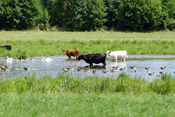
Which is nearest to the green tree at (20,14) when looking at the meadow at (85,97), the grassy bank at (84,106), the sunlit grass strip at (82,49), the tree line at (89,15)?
the tree line at (89,15)

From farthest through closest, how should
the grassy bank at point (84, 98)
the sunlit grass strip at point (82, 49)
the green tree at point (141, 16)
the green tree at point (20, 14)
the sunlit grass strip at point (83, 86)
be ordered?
the green tree at point (141, 16) → the green tree at point (20, 14) → the sunlit grass strip at point (82, 49) → the sunlit grass strip at point (83, 86) → the grassy bank at point (84, 98)

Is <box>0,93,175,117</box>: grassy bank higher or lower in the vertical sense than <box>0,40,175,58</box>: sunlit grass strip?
higher

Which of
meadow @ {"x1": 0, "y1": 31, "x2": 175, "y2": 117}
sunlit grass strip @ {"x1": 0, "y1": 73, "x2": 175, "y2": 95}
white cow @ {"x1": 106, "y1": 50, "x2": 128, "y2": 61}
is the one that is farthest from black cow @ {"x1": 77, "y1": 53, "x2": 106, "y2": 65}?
sunlit grass strip @ {"x1": 0, "y1": 73, "x2": 175, "y2": 95}

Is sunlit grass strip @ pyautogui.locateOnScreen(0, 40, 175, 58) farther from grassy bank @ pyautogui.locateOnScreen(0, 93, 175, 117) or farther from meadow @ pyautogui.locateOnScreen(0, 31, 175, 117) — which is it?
grassy bank @ pyautogui.locateOnScreen(0, 93, 175, 117)

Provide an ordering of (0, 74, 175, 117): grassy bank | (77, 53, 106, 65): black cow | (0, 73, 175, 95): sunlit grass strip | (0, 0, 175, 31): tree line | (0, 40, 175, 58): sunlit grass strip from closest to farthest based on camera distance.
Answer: (0, 74, 175, 117): grassy bank
(0, 73, 175, 95): sunlit grass strip
(77, 53, 106, 65): black cow
(0, 40, 175, 58): sunlit grass strip
(0, 0, 175, 31): tree line

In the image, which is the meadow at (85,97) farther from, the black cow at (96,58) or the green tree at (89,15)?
the green tree at (89,15)

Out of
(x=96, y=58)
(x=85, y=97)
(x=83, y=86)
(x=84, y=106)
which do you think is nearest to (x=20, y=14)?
(x=96, y=58)

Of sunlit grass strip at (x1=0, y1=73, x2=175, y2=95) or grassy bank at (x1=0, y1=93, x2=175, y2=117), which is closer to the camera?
grassy bank at (x1=0, y1=93, x2=175, y2=117)

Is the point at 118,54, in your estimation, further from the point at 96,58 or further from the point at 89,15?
the point at 89,15

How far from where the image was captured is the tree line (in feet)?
241

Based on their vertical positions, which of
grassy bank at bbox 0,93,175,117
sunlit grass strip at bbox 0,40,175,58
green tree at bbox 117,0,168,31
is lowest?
sunlit grass strip at bbox 0,40,175,58

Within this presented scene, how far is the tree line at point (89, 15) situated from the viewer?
7350 cm

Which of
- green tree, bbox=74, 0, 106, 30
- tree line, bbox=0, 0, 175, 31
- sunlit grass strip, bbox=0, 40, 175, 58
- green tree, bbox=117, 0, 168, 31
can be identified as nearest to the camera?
sunlit grass strip, bbox=0, 40, 175, 58

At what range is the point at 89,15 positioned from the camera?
3083 inches
